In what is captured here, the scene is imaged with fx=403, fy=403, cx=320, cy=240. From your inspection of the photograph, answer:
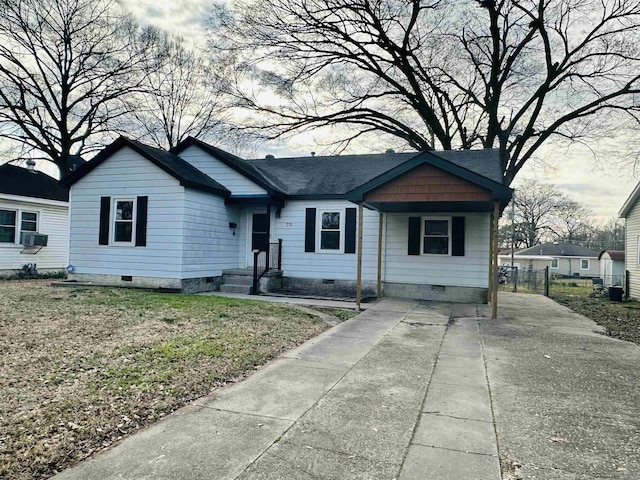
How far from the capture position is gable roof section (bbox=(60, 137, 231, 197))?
11203 millimetres

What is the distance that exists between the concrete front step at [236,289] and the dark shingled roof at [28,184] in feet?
25.3

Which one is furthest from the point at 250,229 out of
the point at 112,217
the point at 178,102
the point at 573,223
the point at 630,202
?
the point at 573,223

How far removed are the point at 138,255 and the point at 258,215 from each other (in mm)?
3939

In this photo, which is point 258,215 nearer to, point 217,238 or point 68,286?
point 217,238

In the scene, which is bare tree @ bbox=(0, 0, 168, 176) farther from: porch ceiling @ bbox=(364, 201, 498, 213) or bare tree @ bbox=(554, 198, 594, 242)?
bare tree @ bbox=(554, 198, 594, 242)

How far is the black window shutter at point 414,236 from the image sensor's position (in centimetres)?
1188

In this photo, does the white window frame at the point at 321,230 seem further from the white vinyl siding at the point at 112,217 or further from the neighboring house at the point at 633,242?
the neighboring house at the point at 633,242

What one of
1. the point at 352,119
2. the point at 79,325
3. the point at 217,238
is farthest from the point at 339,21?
the point at 79,325

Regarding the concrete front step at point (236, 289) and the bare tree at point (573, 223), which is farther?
the bare tree at point (573, 223)

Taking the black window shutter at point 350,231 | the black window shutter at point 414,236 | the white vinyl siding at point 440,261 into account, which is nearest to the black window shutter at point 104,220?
the black window shutter at point 350,231

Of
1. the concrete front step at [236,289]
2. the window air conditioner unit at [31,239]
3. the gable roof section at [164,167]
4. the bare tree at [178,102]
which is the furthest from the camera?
the bare tree at [178,102]

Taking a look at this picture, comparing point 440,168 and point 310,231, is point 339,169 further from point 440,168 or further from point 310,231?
point 440,168

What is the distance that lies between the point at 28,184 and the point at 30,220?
1693mm

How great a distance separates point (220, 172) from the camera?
43.4 feet
